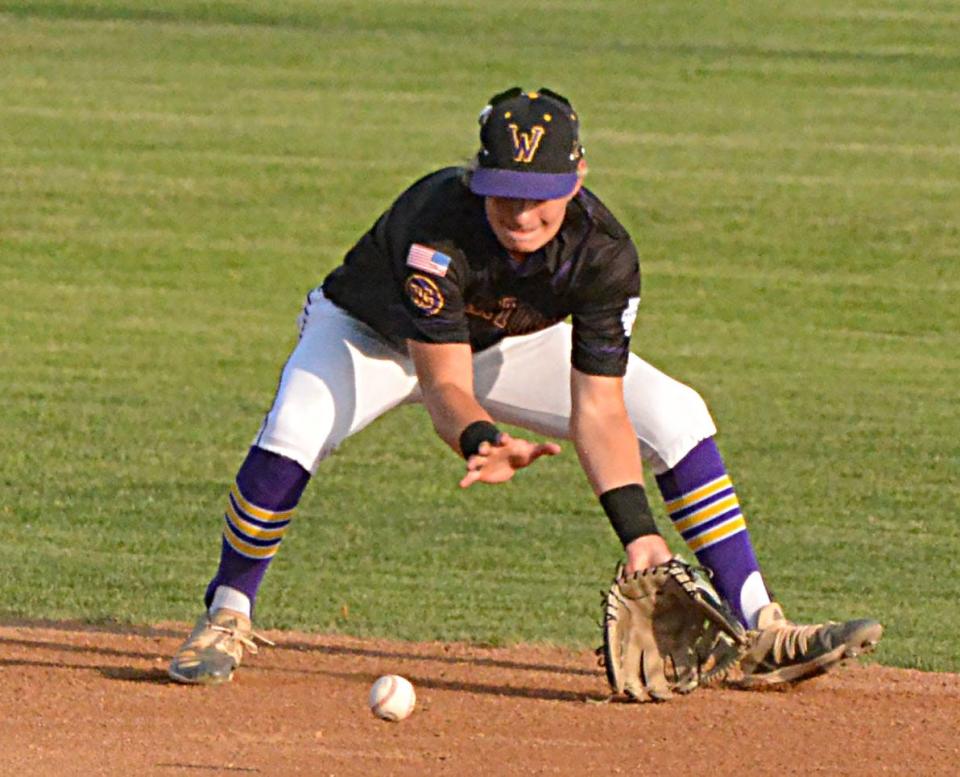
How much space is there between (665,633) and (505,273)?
1.13 metres

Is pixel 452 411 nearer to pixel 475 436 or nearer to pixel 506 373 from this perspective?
pixel 475 436

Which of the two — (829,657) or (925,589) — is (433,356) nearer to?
(829,657)

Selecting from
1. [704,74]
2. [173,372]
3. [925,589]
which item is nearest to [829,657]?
[925,589]

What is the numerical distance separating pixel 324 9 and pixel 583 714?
865 inches

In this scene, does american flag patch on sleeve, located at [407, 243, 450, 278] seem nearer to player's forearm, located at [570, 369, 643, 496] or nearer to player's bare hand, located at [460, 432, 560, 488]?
player's forearm, located at [570, 369, 643, 496]

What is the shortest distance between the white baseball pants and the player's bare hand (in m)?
0.98

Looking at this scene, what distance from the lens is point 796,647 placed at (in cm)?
620

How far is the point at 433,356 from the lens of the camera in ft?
19.0

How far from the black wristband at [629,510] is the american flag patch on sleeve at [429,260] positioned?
0.77m

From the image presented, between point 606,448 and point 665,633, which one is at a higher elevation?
point 606,448

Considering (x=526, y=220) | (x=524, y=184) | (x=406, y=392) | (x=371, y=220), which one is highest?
(x=524, y=184)

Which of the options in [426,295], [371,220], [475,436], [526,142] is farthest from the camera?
[371,220]

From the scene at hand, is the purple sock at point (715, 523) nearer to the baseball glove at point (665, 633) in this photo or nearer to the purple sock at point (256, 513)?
the baseball glove at point (665, 633)

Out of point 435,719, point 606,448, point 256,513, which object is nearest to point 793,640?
point 606,448
